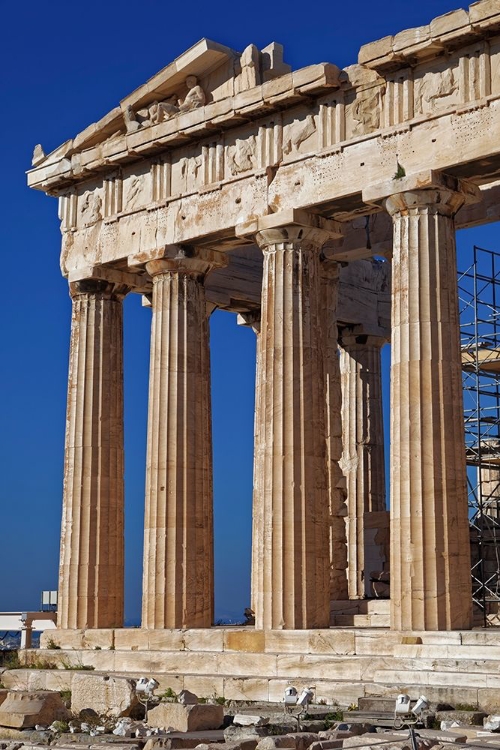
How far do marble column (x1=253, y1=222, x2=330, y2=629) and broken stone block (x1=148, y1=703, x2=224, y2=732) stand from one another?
726 centimetres

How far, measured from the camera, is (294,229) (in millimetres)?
31406

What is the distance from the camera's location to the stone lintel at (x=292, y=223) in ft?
102

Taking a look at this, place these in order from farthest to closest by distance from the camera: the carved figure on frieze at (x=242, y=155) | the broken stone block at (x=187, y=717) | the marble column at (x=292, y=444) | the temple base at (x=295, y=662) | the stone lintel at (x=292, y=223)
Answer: the carved figure on frieze at (x=242, y=155)
the stone lintel at (x=292, y=223)
the marble column at (x=292, y=444)
the temple base at (x=295, y=662)
the broken stone block at (x=187, y=717)

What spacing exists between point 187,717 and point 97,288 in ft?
55.9

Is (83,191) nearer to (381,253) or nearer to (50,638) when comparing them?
(381,253)

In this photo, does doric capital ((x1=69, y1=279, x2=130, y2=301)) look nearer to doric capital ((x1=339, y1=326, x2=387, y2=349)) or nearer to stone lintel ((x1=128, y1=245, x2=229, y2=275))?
stone lintel ((x1=128, y1=245, x2=229, y2=275))

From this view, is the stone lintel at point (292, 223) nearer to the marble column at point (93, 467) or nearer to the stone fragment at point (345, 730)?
the marble column at point (93, 467)

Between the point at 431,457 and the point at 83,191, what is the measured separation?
14540mm

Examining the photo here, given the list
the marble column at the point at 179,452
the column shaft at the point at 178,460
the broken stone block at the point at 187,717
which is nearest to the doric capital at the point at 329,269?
the marble column at the point at 179,452

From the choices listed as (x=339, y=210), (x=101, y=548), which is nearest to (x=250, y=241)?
(x=339, y=210)

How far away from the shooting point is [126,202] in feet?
119

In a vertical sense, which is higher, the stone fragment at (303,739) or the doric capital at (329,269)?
the doric capital at (329,269)

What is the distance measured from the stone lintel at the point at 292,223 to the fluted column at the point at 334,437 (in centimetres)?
536

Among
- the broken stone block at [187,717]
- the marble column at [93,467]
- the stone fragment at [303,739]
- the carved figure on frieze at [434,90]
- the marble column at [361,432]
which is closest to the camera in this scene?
the stone fragment at [303,739]
